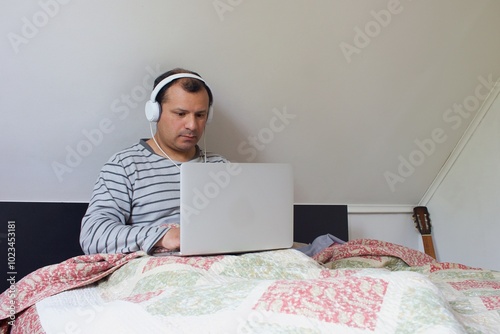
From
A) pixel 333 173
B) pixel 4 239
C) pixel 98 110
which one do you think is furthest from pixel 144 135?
pixel 333 173

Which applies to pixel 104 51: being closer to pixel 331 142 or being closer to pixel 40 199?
pixel 40 199

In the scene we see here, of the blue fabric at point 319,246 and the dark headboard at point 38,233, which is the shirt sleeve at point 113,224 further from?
the blue fabric at point 319,246

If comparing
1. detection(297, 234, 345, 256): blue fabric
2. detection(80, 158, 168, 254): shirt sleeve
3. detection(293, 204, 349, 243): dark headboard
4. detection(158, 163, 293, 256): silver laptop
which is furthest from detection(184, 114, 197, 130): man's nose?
detection(293, 204, 349, 243): dark headboard

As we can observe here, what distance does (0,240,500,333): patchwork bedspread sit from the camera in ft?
2.28

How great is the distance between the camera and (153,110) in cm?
158

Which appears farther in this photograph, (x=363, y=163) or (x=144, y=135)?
(x=363, y=163)

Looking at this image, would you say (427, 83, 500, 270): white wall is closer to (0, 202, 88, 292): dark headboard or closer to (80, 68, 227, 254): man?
(80, 68, 227, 254): man

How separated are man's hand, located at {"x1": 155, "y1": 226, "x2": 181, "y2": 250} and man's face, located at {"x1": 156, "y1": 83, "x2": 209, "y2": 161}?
1.38 feet

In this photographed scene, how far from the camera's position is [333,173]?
2.21m

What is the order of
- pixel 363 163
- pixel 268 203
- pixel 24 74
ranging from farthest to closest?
pixel 363 163
pixel 24 74
pixel 268 203

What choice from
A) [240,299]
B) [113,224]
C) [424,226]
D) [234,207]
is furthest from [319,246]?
[424,226]

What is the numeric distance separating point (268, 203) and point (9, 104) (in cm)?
85

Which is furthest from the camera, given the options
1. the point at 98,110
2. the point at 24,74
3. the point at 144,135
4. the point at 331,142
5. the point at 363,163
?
the point at 363,163

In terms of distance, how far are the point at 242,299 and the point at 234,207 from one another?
459 mm
